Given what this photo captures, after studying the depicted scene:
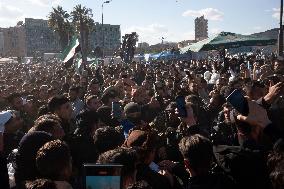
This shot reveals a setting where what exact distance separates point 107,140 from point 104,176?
2.08m

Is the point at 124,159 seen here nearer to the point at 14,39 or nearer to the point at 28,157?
the point at 28,157

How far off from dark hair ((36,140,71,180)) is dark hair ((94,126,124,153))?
114 centimetres

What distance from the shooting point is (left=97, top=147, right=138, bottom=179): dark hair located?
132 inches

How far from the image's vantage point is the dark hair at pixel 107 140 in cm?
463

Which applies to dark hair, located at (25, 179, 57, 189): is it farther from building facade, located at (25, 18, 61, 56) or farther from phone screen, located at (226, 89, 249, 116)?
building facade, located at (25, 18, 61, 56)

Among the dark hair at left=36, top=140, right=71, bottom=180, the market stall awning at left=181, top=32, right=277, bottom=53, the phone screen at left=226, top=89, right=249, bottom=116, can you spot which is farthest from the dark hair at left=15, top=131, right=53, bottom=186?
the market stall awning at left=181, top=32, right=277, bottom=53

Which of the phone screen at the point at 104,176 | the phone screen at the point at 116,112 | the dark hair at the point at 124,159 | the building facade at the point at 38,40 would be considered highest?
the building facade at the point at 38,40

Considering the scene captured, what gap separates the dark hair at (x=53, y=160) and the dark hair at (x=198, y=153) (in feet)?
3.27

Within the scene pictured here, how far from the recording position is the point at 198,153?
331 centimetres

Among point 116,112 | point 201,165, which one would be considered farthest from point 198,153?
point 116,112

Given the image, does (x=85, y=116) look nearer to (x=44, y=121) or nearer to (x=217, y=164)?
(x=44, y=121)

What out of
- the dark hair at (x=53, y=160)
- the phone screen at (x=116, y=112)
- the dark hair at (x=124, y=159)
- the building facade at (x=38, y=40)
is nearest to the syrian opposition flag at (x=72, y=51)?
the phone screen at (x=116, y=112)

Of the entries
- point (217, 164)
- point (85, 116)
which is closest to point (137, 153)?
point (217, 164)

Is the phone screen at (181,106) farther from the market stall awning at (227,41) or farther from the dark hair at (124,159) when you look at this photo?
the market stall awning at (227,41)
